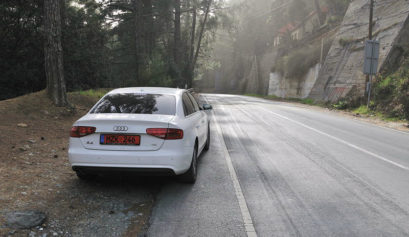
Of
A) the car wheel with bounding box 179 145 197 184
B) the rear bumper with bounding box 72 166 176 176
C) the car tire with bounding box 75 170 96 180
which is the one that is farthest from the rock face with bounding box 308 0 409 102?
the car tire with bounding box 75 170 96 180

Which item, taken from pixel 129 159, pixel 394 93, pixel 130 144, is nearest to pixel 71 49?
pixel 130 144

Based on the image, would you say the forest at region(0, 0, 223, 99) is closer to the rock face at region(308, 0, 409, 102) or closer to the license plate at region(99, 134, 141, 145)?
the license plate at region(99, 134, 141, 145)

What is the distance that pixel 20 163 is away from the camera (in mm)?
6082

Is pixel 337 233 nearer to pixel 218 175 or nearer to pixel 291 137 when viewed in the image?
pixel 218 175

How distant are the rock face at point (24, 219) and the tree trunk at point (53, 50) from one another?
739 cm

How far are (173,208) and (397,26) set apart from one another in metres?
25.6

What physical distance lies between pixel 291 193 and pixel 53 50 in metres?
8.69

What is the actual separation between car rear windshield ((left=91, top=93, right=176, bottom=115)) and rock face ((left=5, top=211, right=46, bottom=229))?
188cm

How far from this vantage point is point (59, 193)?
16.3ft

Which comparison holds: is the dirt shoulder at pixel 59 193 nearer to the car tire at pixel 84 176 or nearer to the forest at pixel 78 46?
the car tire at pixel 84 176

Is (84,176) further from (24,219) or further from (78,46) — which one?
(78,46)

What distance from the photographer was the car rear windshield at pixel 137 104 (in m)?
5.37

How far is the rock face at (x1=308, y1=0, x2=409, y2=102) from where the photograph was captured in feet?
76.7

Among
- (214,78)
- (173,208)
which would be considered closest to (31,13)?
(173,208)
